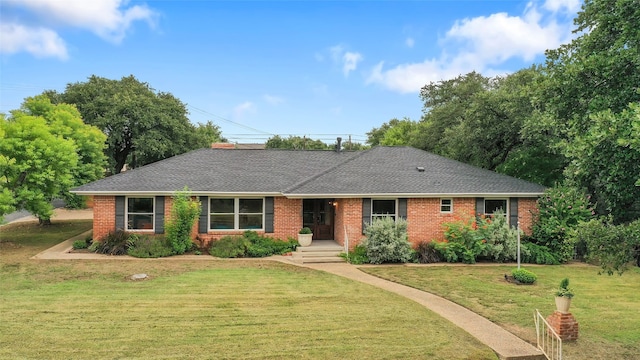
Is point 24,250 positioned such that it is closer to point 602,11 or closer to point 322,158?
point 322,158

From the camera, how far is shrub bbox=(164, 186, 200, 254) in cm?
1543

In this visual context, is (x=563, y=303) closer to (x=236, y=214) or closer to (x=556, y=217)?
(x=556, y=217)

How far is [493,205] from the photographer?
17250mm

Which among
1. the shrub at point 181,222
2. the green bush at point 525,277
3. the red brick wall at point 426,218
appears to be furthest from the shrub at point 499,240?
the shrub at point 181,222

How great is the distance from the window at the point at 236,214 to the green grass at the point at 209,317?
3.85m

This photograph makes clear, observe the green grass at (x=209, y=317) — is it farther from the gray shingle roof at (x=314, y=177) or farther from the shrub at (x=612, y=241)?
the gray shingle roof at (x=314, y=177)

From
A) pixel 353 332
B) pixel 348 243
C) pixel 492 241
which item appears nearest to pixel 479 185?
pixel 492 241

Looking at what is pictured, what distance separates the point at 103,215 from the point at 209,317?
1004 centimetres

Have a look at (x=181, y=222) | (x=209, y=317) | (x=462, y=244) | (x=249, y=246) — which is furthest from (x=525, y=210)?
(x=181, y=222)

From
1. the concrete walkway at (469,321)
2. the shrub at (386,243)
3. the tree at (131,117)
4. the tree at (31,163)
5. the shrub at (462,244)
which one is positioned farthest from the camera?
the tree at (131,117)

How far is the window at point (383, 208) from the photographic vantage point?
16609mm

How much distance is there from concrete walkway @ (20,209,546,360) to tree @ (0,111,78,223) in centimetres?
232

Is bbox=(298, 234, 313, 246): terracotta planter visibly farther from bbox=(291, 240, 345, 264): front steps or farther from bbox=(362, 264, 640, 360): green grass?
bbox=(362, 264, 640, 360): green grass

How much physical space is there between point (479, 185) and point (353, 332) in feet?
37.6
